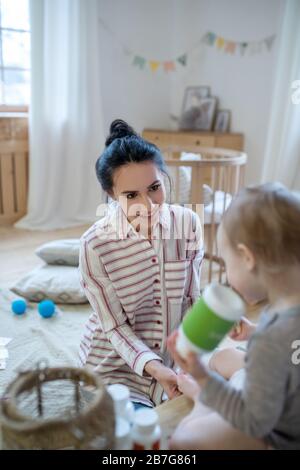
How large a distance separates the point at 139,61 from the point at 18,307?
8.14ft

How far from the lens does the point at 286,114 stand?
2729 millimetres

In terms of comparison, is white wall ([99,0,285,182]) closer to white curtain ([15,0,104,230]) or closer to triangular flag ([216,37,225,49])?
triangular flag ([216,37,225,49])

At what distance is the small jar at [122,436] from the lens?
625 millimetres

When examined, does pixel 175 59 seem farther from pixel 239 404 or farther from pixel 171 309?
pixel 239 404

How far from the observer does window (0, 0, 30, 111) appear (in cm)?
316

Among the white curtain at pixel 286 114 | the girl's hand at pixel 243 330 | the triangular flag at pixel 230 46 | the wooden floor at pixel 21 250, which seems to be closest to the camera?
the girl's hand at pixel 243 330

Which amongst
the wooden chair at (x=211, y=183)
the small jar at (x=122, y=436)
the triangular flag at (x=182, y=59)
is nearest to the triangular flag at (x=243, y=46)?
the triangular flag at (x=182, y=59)

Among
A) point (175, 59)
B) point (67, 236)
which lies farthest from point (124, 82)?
point (67, 236)

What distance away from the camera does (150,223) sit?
1.15 metres

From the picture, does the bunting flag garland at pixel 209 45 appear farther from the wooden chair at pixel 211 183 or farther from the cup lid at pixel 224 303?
the cup lid at pixel 224 303

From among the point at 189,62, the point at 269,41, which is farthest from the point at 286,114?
the point at 189,62

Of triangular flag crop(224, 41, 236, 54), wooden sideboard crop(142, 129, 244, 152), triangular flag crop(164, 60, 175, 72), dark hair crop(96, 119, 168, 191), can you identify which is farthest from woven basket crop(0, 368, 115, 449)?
triangular flag crop(164, 60, 175, 72)

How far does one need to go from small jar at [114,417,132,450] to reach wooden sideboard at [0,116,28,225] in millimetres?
2921

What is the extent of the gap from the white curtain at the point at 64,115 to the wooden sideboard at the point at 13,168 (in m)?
0.11
